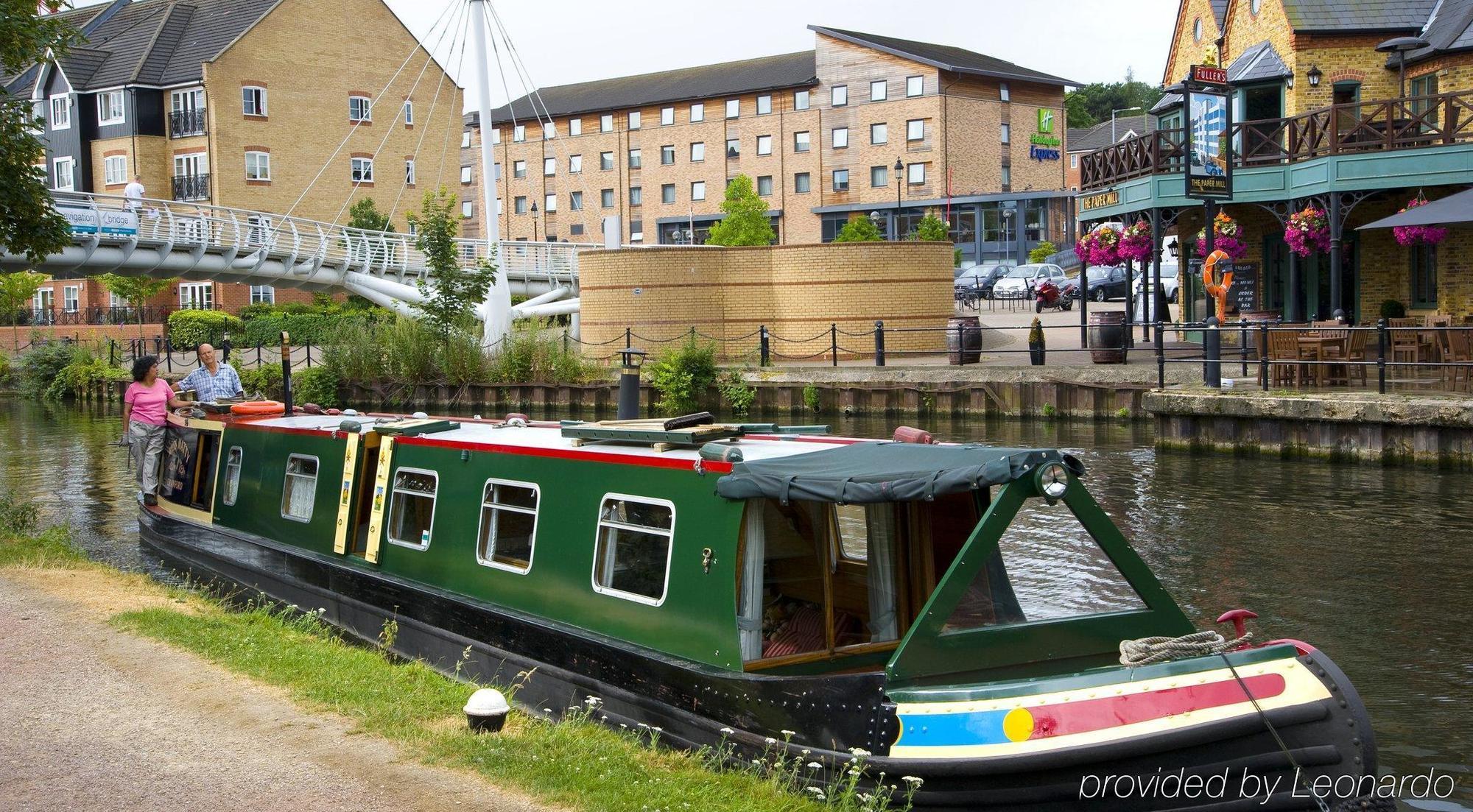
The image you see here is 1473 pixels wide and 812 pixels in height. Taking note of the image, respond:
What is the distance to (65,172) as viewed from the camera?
52625 millimetres

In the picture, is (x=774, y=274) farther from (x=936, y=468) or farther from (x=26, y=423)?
(x=936, y=468)

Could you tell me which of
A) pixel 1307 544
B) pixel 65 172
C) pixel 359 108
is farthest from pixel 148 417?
pixel 65 172

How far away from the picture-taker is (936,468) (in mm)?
6496

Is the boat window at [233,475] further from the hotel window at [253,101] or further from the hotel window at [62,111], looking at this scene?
the hotel window at [62,111]

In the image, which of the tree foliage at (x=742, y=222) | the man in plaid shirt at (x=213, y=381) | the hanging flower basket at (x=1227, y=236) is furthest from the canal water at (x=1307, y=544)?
the tree foliage at (x=742, y=222)

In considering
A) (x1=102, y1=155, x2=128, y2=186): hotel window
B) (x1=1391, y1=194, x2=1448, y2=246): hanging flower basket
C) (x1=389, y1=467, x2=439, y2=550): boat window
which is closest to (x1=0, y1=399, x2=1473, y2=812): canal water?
(x1=389, y1=467, x2=439, y2=550): boat window

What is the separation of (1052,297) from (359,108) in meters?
29.7

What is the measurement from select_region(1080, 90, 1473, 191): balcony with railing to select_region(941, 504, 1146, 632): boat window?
34.2 feet

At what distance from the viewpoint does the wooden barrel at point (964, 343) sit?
25781 millimetres

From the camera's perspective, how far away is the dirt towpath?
5.56m

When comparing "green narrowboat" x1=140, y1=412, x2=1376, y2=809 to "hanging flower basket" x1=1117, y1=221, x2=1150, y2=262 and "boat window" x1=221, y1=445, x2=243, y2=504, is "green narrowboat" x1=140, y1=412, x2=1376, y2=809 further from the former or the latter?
"hanging flower basket" x1=1117, y1=221, x2=1150, y2=262

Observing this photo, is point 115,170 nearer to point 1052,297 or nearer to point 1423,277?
point 1052,297

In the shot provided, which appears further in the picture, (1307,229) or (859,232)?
(859,232)

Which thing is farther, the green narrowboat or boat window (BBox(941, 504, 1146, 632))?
boat window (BBox(941, 504, 1146, 632))
